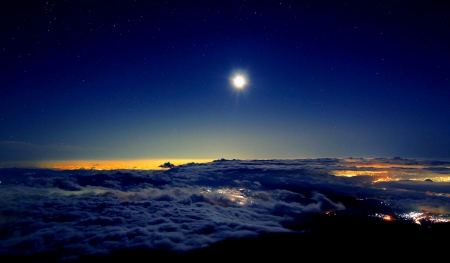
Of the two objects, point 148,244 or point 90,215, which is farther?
point 90,215

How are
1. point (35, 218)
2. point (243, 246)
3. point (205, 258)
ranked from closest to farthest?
point (205, 258), point (243, 246), point (35, 218)

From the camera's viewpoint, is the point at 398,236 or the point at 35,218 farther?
the point at 35,218

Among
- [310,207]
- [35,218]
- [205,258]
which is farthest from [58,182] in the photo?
[310,207]

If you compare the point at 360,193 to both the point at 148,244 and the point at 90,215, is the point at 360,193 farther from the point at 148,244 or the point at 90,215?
the point at 90,215

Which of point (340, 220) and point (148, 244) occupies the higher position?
point (148, 244)

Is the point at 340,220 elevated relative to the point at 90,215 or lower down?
lower down

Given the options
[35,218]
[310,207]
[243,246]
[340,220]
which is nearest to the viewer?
[243,246]

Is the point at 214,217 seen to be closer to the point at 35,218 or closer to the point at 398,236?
the point at 398,236

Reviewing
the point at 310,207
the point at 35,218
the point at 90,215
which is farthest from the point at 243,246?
the point at 35,218

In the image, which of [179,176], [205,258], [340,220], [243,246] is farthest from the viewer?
[179,176]
